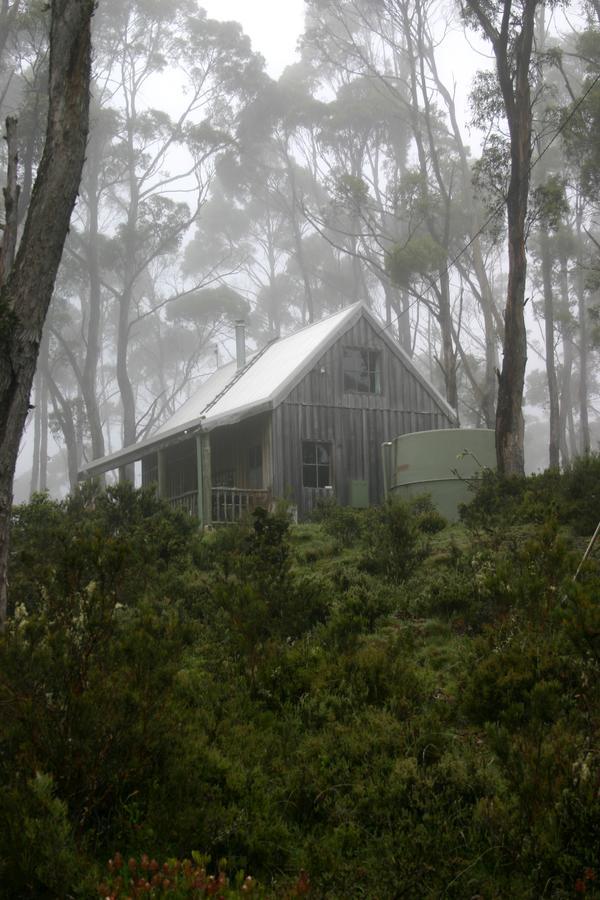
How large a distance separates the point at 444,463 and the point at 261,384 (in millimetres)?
5508

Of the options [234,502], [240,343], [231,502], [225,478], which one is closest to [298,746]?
[231,502]

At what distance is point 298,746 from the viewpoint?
5906 mm

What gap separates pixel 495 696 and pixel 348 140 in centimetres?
3436

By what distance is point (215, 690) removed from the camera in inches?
256

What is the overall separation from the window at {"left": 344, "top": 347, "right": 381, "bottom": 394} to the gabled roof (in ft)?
1.77

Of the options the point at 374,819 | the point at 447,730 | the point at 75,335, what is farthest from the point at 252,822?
the point at 75,335

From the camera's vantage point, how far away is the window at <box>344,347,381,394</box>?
2152 cm

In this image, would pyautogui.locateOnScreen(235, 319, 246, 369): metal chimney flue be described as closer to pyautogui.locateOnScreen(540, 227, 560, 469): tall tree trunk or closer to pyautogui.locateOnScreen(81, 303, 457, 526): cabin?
pyautogui.locateOnScreen(81, 303, 457, 526): cabin

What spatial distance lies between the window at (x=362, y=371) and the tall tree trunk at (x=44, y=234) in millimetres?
13653

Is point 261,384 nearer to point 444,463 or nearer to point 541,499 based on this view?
point 444,463

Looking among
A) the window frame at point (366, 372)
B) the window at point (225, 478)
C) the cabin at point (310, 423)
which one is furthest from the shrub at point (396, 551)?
the window at point (225, 478)

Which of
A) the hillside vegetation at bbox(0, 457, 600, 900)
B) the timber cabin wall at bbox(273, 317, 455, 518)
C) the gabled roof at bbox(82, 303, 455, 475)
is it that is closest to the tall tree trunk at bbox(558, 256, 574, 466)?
the gabled roof at bbox(82, 303, 455, 475)

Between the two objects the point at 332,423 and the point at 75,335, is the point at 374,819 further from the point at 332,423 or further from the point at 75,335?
the point at 75,335

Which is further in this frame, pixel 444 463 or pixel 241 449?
pixel 241 449
